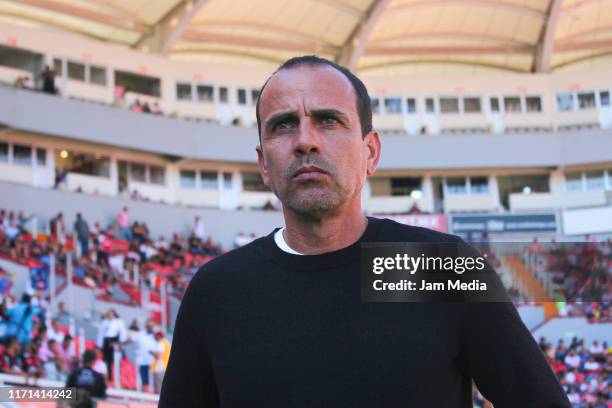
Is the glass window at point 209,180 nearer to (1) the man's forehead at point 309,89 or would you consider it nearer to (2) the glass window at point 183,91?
(2) the glass window at point 183,91

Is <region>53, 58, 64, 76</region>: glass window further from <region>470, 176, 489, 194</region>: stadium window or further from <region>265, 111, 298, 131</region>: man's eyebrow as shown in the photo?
<region>265, 111, 298, 131</region>: man's eyebrow

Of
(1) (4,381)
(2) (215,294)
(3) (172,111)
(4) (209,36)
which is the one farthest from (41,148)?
(2) (215,294)

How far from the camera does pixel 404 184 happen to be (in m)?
41.8

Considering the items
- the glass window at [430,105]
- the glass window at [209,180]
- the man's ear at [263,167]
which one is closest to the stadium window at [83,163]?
the glass window at [209,180]

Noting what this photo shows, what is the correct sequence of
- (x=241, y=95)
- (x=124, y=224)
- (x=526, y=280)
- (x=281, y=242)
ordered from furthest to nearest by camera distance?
(x=241, y=95), (x=124, y=224), (x=281, y=242), (x=526, y=280)

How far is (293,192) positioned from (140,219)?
105ft

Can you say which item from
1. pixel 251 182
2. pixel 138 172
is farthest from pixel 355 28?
pixel 138 172

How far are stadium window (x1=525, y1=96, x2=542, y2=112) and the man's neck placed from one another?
135 ft

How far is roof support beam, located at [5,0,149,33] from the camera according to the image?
36312 millimetres

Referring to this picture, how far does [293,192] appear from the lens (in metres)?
2.57

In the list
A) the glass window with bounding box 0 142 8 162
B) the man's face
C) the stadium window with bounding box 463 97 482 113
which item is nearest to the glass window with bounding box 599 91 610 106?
the stadium window with bounding box 463 97 482 113

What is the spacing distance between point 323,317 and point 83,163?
1334 inches

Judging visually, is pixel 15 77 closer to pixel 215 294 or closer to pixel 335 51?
pixel 335 51

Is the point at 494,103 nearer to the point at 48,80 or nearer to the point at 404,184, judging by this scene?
the point at 404,184
